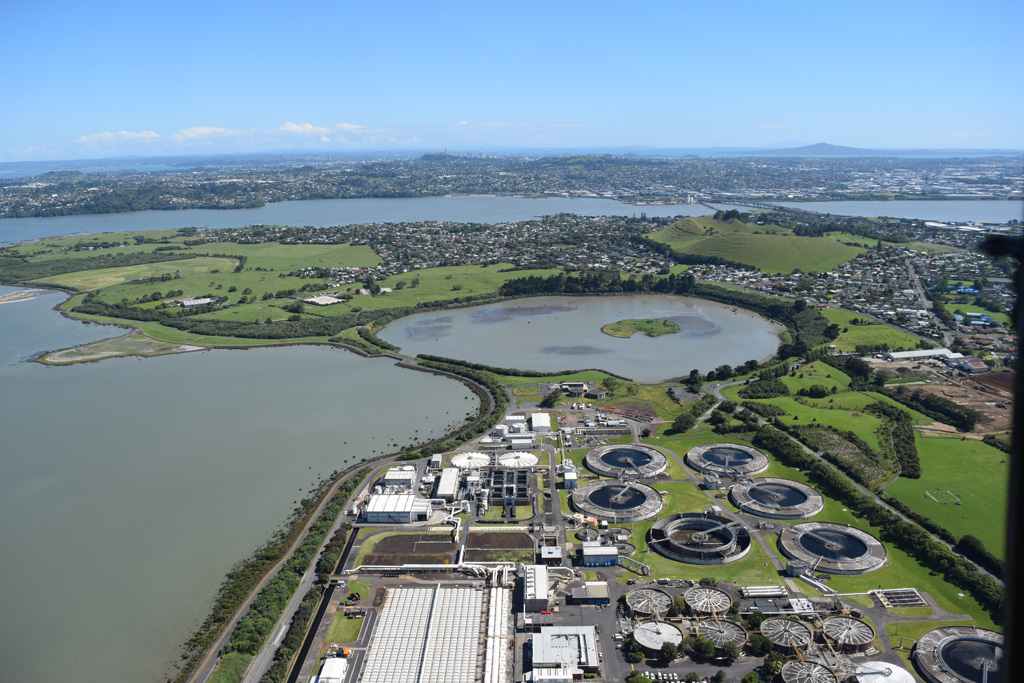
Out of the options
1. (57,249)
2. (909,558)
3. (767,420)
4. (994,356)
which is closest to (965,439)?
(767,420)

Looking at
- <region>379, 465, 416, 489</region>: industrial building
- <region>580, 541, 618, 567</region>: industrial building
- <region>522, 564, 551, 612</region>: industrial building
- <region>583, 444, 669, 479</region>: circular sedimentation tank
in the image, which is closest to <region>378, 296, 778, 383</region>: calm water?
<region>583, 444, 669, 479</region>: circular sedimentation tank

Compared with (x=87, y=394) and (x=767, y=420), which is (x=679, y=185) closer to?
(x=767, y=420)

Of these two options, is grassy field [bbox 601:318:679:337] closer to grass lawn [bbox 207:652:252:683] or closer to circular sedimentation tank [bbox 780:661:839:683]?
circular sedimentation tank [bbox 780:661:839:683]

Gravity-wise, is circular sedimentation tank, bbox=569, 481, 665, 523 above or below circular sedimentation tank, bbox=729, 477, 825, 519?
below

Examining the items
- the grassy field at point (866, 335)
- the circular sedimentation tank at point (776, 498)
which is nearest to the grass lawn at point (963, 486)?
the circular sedimentation tank at point (776, 498)

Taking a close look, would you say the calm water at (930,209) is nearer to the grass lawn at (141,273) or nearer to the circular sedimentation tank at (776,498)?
the circular sedimentation tank at (776,498)

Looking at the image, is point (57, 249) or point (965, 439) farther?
point (57, 249)
